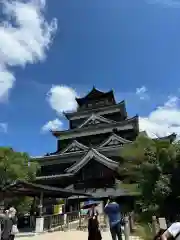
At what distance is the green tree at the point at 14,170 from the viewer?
2147 centimetres

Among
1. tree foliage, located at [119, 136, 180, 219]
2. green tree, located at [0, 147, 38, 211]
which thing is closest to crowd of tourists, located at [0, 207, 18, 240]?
tree foliage, located at [119, 136, 180, 219]

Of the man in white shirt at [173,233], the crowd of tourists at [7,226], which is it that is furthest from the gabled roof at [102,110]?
the man in white shirt at [173,233]

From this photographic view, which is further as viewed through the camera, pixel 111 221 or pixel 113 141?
pixel 113 141

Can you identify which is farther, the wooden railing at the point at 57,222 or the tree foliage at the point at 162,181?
the wooden railing at the point at 57,222

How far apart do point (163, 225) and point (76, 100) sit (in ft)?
120

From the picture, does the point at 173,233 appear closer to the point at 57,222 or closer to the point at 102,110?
the point at 57,222

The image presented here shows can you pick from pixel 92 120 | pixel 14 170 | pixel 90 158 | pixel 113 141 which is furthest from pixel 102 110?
pixel 14 170

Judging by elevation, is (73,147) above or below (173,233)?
above

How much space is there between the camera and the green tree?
21.5m

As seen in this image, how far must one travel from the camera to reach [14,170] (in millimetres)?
21531

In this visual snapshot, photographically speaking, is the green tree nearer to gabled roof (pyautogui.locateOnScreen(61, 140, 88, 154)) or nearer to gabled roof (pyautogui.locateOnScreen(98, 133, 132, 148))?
gabled roof (pyautogui.locateOnScreen(61, 140, 88, 154))

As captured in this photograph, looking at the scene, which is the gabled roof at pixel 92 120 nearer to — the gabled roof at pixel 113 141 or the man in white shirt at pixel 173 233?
the gabled roof at pixel 113 141

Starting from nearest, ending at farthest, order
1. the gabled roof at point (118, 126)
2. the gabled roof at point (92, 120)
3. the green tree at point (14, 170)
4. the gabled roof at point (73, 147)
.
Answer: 1. the green tree at point (14, 170)
2. the gabled roof at point (73, 147)
3. the gabled roof at point (118, 126)
4. the gabled roof at point (92, 120)

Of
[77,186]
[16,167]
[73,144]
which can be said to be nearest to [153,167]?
[16,167]
